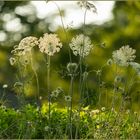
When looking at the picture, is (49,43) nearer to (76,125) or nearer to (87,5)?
(87,5)

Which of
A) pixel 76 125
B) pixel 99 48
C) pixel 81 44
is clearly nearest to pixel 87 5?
pixel 81 44

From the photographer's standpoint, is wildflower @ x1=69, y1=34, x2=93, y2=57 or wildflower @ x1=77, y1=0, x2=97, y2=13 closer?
wildflower @ x1=77, y1=0, x2=97, y2=13

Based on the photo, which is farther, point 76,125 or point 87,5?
point 76,125

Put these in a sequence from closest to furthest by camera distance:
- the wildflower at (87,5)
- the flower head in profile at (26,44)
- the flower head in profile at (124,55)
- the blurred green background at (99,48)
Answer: the wildflower at (87,5) → the flower head in profile at (26,44) → the flower head in profile at (124,55) → the blurred green background at (99,48)

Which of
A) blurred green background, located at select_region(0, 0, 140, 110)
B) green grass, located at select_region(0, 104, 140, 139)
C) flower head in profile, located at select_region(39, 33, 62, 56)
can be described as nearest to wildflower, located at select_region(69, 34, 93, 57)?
flower head in profile, located at select_region(39, 33, 62, 56)

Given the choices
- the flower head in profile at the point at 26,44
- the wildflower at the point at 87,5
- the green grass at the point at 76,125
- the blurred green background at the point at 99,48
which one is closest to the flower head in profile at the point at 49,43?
the flower head in profile at the point at 26,44

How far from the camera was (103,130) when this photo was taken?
513cm

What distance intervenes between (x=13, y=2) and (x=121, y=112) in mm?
17029

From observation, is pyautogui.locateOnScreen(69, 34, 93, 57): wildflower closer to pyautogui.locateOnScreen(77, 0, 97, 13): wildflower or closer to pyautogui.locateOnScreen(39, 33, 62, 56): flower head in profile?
pyautogui.locateOnScreen(39, 33, 62, 56): flower head in profile

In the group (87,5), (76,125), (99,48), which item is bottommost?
(76,125)

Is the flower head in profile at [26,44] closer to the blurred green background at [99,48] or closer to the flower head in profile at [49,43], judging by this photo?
the flower head in profile at [49,43]

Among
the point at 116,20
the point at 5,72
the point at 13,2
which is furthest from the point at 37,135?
the point at 13,2

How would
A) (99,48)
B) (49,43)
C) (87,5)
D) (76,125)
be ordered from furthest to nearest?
(99,48)
(76,125)
(49,43)
(87,5)

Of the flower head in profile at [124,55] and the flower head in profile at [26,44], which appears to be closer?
the flower head in profile at [26,44]
